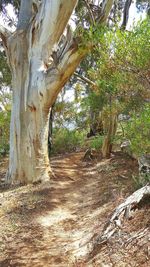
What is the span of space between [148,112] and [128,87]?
0.49m

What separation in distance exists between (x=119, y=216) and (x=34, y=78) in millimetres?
4460

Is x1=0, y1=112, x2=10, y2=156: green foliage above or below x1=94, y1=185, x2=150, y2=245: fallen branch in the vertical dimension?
above

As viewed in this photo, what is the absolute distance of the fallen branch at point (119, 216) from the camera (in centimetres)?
406

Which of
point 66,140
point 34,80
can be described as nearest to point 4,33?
point 34,80

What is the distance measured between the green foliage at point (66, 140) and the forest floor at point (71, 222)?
17.7 ft

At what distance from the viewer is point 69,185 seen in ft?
26.3

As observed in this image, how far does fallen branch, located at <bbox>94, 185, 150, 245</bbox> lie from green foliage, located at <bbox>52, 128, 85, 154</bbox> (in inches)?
387

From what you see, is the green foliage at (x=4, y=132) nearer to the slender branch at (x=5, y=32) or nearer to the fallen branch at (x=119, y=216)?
the slender branch at (x=5, y=32)

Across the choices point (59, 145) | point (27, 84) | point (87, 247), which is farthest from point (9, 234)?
point (59, 145)

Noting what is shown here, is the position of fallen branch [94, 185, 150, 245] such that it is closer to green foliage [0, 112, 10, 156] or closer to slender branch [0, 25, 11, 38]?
slender branch [0, 25, 11, 38]

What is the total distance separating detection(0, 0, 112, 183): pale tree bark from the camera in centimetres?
764

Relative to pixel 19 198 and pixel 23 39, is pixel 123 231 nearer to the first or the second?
pixel 19 198

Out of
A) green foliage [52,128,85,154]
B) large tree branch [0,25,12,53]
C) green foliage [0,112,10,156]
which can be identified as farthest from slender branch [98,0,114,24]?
green foliage [52,128,85,154]

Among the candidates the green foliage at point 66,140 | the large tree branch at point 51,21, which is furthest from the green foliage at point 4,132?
the large tree branch at point 51,21
